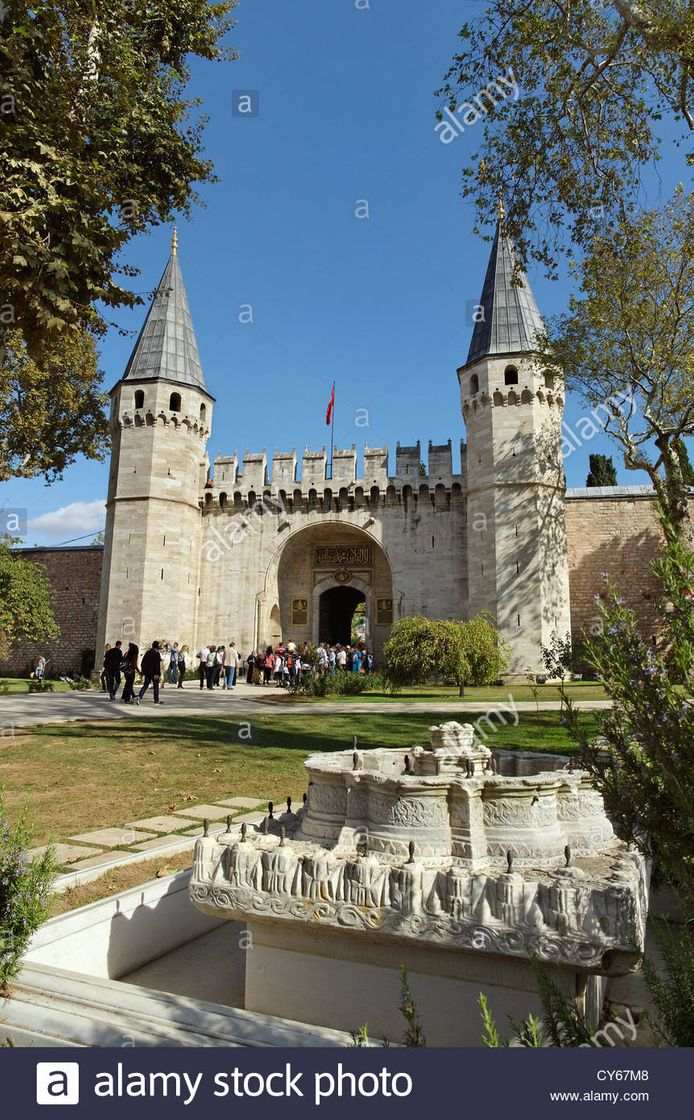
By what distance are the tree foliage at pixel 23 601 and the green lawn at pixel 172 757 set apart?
12122 millimetres

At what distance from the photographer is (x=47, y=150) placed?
598cm

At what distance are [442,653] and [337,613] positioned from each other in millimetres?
16049

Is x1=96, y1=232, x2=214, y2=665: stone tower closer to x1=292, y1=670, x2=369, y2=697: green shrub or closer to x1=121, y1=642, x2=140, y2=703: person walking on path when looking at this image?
x1=292, y1=670, x2=369, y2=697: green shrub

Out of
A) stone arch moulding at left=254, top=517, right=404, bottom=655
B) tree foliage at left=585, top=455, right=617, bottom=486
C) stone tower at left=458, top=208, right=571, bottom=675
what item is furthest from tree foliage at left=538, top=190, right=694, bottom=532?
tree foliage at left=585, top=455, right=617, bottom=486

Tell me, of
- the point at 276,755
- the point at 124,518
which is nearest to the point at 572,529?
the point at 124,518

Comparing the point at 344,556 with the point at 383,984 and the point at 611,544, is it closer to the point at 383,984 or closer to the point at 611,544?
the point at 611,544

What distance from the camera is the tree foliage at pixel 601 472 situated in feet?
109

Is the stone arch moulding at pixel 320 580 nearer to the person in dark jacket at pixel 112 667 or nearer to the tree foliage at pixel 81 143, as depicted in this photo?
the person in dark jacket at pixel 112 667

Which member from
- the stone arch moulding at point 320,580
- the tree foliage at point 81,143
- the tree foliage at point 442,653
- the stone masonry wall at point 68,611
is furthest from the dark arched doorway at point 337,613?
the tree foliage at point 81,143

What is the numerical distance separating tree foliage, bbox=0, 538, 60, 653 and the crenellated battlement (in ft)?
23.4

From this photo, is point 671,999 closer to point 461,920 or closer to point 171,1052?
point 461,920

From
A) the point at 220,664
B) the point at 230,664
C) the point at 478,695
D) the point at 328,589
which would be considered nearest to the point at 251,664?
the point at 220,664

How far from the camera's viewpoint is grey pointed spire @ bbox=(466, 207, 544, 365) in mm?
23422

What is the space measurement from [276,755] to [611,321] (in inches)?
507
